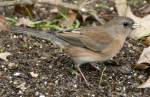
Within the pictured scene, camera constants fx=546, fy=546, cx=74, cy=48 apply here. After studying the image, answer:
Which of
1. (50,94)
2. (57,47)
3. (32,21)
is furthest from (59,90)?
(32,21)

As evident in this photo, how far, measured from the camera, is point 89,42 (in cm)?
563

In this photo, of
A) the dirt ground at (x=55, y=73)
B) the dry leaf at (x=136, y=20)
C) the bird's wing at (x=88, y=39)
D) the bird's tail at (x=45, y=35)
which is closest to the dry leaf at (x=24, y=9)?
the dirt ground at (x=55, y=73)

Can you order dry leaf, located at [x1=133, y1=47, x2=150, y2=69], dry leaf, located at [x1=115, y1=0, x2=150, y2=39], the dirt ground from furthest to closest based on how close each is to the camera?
dry leaf, located at [x1=115, y1=0, x2=150, y2=39]
dry leaf, located at [x1=133, y1=47, x2=150, y2=69]
the dirt ground

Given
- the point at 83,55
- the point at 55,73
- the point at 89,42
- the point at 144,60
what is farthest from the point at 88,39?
the point at 144,60

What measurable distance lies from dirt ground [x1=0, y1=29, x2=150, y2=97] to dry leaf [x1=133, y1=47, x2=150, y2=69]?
7cm

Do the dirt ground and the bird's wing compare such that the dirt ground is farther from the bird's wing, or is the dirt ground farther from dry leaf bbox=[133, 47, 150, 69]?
the bird's wing

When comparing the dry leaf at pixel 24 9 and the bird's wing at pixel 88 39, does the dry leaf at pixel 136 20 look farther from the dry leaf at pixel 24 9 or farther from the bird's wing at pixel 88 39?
the dry leaf at pixel 24 9

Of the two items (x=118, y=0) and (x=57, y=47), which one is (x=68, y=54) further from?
(x=118, y=0)

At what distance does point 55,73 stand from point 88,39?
491 mm

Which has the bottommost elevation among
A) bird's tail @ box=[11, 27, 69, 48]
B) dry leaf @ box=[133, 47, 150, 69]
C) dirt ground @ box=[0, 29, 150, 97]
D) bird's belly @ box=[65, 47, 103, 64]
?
dirt ground @ box=[0, 29, 150, 97]

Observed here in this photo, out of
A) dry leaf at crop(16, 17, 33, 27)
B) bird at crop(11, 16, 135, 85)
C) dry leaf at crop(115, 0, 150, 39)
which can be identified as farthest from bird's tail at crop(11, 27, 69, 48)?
dry leaf at crop(115, 0, 150, 39)

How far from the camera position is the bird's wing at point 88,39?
5.62 metres

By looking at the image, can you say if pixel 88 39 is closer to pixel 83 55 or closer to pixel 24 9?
pixel 83 55

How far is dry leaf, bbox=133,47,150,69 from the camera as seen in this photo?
5.69m
